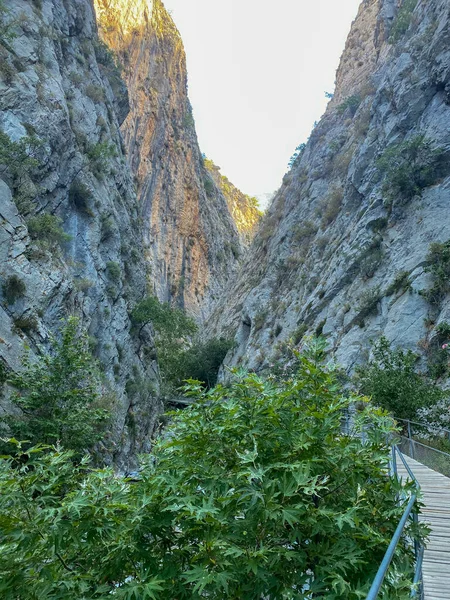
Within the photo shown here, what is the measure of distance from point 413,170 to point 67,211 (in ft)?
63.5

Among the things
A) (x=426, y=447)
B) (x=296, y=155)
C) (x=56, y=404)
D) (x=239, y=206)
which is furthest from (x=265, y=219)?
(x=239, y=206)

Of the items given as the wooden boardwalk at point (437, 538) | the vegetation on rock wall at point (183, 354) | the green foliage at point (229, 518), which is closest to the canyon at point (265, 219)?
the vegetation on rock wall at point (183, 354)

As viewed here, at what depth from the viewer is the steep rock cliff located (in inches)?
620

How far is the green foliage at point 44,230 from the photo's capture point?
17234 millimetres

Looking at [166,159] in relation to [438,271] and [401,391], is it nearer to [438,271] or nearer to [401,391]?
[438,271]

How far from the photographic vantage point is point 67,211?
23.0 metres

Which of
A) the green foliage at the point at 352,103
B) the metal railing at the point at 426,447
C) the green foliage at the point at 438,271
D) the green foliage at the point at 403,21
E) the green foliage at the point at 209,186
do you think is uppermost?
the green foliage at the point at 403,21

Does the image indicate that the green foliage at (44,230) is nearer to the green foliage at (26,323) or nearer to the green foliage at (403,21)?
the green foliage at (26,323)

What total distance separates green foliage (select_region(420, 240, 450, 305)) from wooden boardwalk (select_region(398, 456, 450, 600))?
11384 millimetres

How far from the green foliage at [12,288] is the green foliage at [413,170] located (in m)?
20.2

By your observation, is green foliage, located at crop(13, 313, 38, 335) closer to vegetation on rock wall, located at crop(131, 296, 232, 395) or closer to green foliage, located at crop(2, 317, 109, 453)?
green foliage, located at crop(2, 317, 109, 453)

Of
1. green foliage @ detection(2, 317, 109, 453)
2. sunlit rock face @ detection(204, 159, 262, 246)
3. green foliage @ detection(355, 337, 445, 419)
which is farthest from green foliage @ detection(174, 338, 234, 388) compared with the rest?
sunlit rock face @ detection(204, 159, 262, 246)

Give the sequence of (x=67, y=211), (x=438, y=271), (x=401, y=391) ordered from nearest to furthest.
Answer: (x=401, y=391) → (x=438, y=271) → (x=67, y=211)

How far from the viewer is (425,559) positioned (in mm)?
4418
